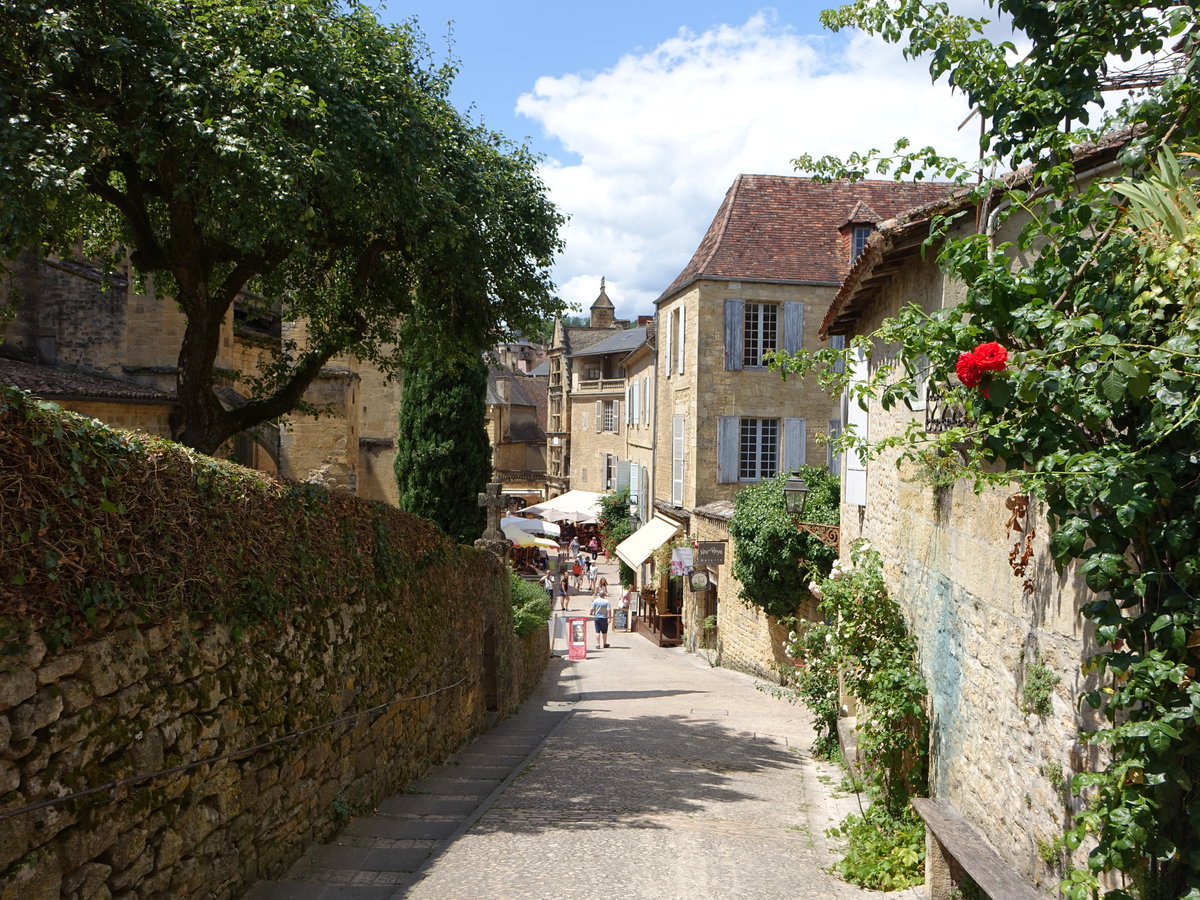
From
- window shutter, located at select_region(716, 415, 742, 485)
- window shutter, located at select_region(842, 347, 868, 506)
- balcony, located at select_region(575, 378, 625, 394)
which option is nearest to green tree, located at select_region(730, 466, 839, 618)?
window shutter, located at select_region(842, 347, 868, 506)

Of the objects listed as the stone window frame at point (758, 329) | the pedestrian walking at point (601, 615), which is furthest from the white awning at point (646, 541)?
the stone window frame at point (758, 329)

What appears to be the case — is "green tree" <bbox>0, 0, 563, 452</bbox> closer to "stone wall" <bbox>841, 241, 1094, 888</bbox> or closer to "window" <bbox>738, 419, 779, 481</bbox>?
"stone wall" <bbox>841, 241, 1094, 888</bbox>

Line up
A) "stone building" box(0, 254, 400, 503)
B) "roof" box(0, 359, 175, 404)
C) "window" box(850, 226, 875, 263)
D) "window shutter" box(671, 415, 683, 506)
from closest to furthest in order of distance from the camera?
"roof" box(0, 359, 175, 404) → "stone building" box(0, 254, 400, 503) → "window" box(850, 226, 875, 263) → "window shutter" box(671, 415, 683, 506)

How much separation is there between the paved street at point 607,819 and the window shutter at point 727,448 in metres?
9.04

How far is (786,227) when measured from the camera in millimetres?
24109

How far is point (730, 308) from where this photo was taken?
23391mm

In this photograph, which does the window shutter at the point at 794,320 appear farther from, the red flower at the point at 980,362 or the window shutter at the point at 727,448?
the red flower at the point at 980,362

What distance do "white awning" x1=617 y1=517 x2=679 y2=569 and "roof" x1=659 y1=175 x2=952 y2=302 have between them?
606cm

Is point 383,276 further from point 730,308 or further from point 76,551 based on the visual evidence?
Answer: point 730,308

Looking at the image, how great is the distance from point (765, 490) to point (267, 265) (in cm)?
1058

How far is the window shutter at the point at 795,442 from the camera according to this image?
2342cm

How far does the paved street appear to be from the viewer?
6738mm

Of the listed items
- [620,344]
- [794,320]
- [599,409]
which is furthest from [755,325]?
[620,344]

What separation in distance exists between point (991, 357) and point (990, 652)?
246 centimetres
